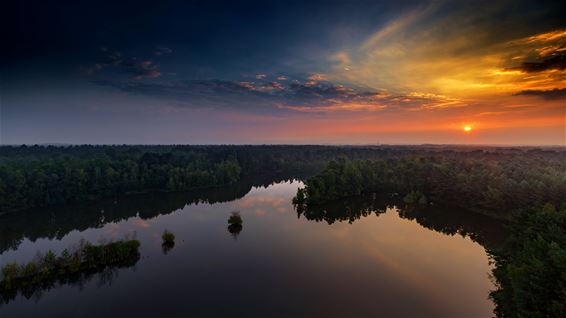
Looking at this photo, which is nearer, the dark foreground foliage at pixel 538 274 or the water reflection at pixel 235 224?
the dark foreground foliage at pixel 538 274

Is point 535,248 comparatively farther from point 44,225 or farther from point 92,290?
point 44,225

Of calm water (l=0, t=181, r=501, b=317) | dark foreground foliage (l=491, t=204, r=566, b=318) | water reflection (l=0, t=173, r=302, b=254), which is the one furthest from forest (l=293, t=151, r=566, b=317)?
water reflection (l=0, t=173, r=302, b=254)

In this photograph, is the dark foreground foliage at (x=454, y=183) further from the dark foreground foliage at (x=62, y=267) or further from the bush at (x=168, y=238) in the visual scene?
the dark foreground foliage at (x=62, y=267)

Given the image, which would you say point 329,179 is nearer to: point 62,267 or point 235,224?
point 235,224

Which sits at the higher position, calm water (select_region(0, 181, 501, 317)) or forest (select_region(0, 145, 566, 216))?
forest (select_region(0, 145, 566, 216))

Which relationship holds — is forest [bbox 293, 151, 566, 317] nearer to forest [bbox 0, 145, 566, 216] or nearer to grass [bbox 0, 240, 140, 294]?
forest [bbox 0, 145, 566, 216]

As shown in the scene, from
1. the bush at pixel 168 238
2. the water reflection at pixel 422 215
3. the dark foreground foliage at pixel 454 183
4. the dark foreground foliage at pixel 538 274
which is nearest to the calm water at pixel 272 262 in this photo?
the water reflection at pixel 422 215

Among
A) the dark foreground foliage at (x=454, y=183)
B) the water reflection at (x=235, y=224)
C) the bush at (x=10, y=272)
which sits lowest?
the water reflection at (x=235, y=224)
